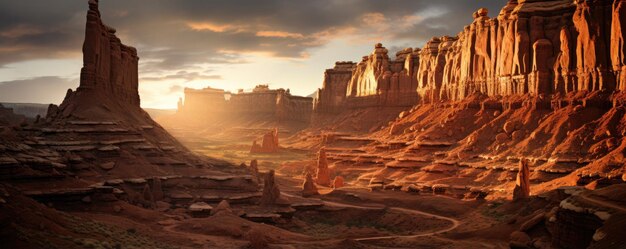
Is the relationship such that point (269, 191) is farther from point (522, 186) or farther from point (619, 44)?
point (619, 44)

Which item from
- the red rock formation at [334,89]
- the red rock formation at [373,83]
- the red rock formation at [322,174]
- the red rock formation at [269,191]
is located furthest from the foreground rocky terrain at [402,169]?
the red rock formation at [334,89]

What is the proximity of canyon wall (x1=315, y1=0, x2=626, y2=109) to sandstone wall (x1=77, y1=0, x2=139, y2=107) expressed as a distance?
47934 mm

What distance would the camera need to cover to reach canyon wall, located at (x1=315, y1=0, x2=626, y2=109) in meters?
61.8

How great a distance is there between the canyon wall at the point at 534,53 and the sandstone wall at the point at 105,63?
47.9 m

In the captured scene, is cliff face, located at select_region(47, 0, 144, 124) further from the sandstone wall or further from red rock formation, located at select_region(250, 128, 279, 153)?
red rock formation, located at select_region(250, 128, 279, 153)

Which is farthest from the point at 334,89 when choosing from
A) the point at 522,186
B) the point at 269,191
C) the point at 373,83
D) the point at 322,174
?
the point at 522,186

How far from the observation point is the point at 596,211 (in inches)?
927

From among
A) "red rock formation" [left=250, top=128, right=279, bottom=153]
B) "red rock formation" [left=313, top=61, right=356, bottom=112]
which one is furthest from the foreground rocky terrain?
"red rock formation" [left=313, top=61, right=356, bottom=112]

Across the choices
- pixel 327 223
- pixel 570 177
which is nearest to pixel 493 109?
pixel 570 177

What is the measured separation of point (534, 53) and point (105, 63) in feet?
164

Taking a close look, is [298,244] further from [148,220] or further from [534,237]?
[534,237]

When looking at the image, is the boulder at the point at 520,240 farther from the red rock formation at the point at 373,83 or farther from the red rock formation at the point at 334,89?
the red rock formation at the point at 334,89

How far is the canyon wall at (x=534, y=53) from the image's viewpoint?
61.8 metres

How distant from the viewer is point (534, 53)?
6969cm
